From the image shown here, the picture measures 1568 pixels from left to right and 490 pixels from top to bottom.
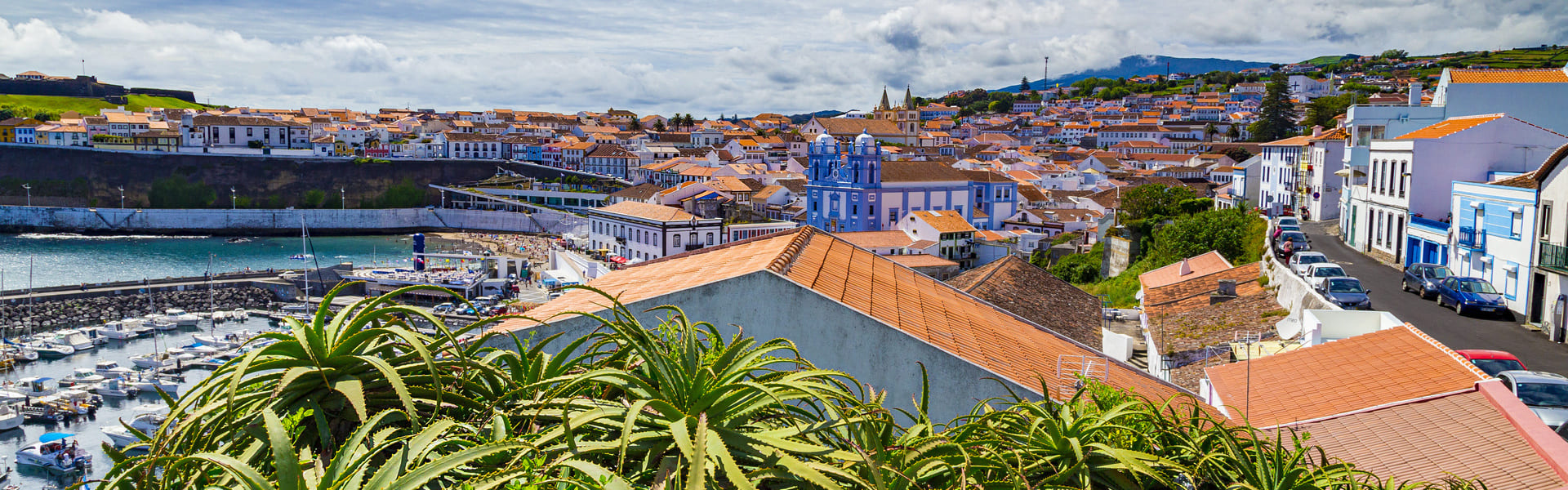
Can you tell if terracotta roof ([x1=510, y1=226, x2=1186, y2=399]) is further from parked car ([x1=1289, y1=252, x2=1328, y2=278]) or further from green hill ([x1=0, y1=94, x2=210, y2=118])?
green hill ([x1=0, y1=94, x2=210, y2=118])

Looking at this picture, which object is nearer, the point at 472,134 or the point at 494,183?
the point at 494,183

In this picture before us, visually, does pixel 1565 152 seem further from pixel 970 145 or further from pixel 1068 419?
pixel 970 145

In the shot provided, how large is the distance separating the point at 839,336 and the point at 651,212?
121ft

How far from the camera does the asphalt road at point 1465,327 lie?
9.83 metres

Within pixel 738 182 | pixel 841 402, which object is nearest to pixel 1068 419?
pixel 841 402

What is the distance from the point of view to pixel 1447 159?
16281 millimetres

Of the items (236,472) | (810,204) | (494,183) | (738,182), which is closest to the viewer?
(236,472)

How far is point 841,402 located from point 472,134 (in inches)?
3481

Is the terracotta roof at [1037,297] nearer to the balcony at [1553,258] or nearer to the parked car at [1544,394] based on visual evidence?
the balcony at [1553,258]

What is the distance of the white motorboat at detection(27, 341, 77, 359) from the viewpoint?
30875 mm

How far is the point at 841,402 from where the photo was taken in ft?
7.63

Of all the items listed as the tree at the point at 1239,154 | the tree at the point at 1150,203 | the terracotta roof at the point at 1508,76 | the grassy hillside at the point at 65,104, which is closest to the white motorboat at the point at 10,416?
the tree at the point at 1150,203

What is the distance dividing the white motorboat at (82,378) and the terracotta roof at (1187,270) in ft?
88.8

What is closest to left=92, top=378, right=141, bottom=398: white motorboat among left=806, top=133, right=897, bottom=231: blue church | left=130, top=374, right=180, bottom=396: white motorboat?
left=130, top=374, right=180, bottom=396: white motorboat
